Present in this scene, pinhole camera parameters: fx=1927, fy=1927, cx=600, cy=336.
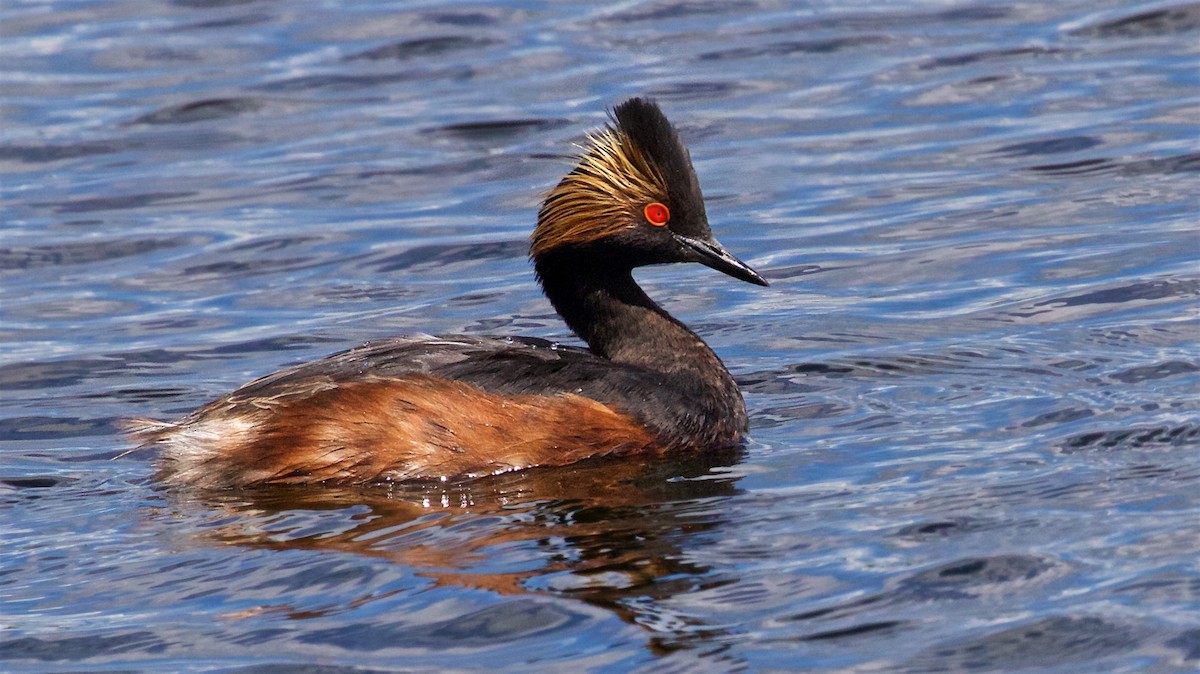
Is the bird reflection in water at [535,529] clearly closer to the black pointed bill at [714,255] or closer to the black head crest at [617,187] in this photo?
the black pointed bill at [714,255]

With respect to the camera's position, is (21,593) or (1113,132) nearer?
(21,593)

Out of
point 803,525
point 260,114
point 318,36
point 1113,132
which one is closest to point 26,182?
point 260,114

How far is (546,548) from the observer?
6754 millimetres

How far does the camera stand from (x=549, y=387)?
7.82m

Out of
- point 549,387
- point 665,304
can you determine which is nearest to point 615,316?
point 549,387

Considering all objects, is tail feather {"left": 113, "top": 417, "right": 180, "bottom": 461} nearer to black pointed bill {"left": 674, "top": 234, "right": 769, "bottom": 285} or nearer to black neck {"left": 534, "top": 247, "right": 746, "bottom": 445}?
black neck {"left": 534, "top": 247, "right": 746, "bottom": 445}

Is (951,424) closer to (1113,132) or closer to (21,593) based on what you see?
(21,593)

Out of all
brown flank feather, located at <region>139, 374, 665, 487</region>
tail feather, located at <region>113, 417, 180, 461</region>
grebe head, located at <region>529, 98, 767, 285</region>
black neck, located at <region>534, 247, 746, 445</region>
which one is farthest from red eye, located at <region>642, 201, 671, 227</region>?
tail feather, located at <region>113, 417, 180, 461</region>

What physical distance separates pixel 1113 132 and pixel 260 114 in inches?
259

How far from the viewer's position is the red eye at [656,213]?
8414 mm

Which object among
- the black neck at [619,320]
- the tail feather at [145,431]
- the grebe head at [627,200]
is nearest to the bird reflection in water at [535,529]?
the tail feather at [145,431]

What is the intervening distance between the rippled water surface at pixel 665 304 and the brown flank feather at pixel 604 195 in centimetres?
110

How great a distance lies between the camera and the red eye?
841cm

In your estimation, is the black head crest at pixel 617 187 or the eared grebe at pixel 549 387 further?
the black head crest at pixel 617 187
